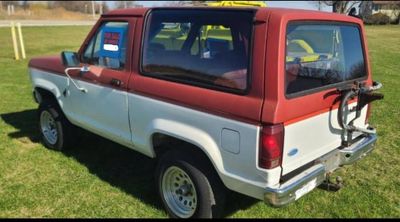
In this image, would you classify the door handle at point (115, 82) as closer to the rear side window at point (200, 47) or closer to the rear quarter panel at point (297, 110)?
the rear side window at point (200, 47)

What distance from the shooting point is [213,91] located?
307 centimetres

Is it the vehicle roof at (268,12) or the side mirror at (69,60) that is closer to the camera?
the vehicle roof at (268,12)

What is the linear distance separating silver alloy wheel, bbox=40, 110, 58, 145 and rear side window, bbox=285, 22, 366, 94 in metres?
3.32

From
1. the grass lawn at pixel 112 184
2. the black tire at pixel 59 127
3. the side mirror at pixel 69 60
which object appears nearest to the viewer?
the grass lawn at pixel 112 184

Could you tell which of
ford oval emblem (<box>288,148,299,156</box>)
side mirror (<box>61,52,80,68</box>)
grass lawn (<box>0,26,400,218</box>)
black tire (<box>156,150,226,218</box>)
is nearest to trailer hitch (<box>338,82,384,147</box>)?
ford oval emblem (<box>288,148,299,156</box>)

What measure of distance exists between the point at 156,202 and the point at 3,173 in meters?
1.93

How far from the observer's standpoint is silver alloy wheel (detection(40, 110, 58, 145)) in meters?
5.25

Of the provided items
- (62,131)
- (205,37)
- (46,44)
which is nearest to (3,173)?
(62,131)

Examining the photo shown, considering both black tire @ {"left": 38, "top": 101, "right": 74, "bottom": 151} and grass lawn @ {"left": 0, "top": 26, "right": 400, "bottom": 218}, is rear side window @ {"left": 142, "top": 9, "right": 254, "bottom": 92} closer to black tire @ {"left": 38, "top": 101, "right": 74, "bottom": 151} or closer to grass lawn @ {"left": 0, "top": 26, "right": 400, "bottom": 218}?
grass lawn @ {"left": 0, "top": 26, "right": 400, "bottom": 218}

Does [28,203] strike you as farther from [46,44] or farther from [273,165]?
[46,44]

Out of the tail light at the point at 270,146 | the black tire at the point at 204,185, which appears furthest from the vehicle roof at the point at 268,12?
the black tire at the point at 204,185

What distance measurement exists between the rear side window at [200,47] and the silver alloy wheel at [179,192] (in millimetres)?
811

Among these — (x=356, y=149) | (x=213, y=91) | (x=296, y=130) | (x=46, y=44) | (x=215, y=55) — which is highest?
(x=215, y=55)

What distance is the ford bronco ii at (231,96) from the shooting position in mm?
2812
